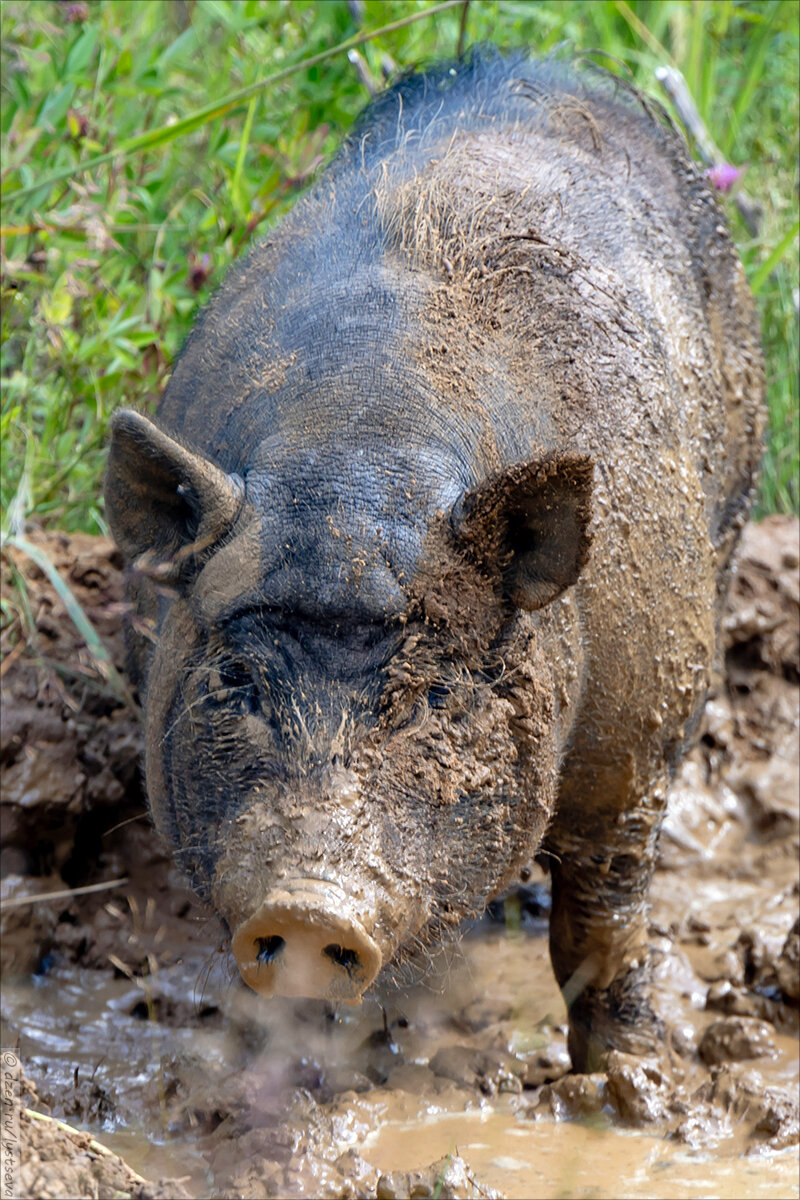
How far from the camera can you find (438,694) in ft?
9.27

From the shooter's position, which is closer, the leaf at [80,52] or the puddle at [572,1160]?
the puddle at [572,1160]

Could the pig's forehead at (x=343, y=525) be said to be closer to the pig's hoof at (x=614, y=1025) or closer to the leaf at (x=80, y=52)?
the pig's hoof at (x=614, y=1025)

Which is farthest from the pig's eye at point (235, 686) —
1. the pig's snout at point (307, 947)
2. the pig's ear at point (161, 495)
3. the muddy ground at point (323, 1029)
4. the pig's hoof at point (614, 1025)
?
the pig's hoof at point (614, 1025)

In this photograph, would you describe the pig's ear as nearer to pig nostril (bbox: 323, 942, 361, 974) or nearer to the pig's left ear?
the pig's left ear

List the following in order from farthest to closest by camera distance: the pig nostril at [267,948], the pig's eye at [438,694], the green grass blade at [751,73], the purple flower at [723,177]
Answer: the green grass blade at [751,73] → the purple flower at [723,177] → the pig's eye at [438,694] → the pig nostril at [267,948]

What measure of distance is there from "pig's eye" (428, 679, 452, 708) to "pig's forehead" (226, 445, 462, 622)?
175mm

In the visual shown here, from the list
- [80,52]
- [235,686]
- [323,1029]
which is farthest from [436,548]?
[80,52]

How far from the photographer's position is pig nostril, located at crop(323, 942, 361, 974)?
2525 millimetres

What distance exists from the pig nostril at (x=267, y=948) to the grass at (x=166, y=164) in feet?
7.02

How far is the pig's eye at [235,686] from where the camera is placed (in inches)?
111

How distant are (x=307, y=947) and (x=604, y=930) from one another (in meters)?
1.60

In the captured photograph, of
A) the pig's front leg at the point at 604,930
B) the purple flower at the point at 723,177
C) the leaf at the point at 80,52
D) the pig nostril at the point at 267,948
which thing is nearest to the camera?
the pig nostril at the point at 267,948

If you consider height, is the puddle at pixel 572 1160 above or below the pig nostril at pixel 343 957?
below

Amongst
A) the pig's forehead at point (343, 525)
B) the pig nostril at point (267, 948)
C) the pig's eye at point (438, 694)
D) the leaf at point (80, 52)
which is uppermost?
the leaf at point (80, 52)
